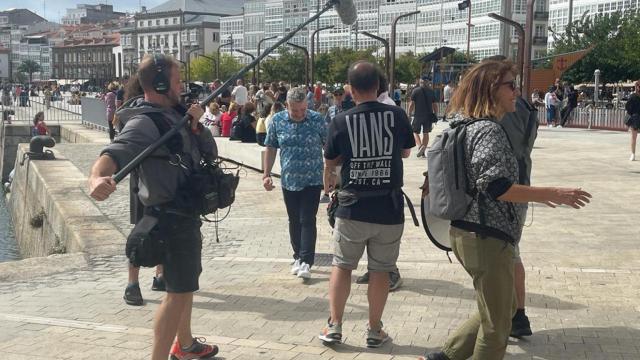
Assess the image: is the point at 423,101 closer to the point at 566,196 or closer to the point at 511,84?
the point at 511,84

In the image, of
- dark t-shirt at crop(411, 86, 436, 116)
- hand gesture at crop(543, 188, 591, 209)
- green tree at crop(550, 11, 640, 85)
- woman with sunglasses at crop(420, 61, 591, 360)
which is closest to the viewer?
hand gesture at crop(543, 188, 591, 209)

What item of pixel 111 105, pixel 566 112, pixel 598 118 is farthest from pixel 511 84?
pixel 566 112

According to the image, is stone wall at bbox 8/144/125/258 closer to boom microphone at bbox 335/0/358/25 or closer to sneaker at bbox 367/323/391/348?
boom microphone at bbox 335/0/358/25

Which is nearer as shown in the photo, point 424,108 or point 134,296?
point 134,296

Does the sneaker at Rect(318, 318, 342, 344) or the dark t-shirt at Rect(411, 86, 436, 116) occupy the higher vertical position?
the dark t-shirt at Rect(411, 86, 436, 116)

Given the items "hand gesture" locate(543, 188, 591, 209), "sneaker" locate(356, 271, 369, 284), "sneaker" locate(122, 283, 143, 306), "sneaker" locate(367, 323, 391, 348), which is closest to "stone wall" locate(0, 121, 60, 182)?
"sneaker" locate(122, 283, 143, 306)

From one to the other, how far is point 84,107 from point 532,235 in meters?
28.6

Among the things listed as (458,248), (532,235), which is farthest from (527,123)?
(532,235)

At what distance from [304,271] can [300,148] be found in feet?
3.47

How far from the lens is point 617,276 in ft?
22.2

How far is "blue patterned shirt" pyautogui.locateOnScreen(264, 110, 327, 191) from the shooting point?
691 centimetres

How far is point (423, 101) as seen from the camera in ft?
52.3

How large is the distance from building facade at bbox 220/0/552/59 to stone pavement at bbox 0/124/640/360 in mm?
70324

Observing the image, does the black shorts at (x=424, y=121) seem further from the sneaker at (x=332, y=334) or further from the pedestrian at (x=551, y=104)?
the pedestrian at (x=551, y=104)
